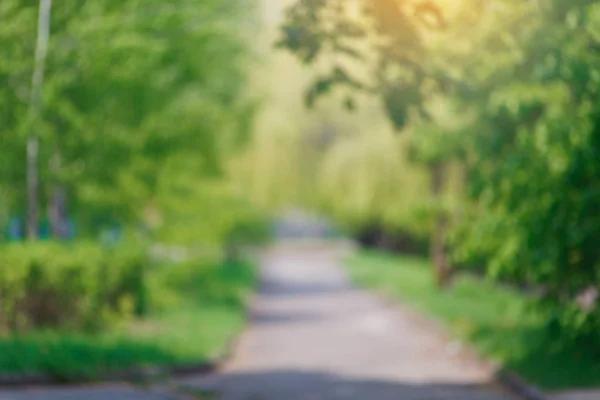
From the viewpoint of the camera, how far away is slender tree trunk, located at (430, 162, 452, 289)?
37062mm

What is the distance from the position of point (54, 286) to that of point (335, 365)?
162 inches

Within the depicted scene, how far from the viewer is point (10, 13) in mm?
19469

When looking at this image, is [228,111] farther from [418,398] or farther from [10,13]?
[418,398]

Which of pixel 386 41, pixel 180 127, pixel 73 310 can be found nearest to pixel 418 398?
pixel 386 41

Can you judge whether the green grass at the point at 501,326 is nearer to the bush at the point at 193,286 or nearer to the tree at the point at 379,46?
the tree at the point at 379,46

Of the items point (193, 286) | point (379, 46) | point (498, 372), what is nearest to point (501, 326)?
point (498, 372)

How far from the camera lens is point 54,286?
18.0 metres

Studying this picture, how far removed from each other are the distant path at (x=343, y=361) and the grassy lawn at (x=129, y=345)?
545 mm

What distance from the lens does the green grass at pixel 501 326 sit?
15727 millimetres

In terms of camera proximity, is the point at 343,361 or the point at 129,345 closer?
the point at 129,345

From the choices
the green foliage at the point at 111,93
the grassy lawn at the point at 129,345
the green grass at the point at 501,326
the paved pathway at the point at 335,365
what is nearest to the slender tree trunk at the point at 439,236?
the green grass at the point at 501,326

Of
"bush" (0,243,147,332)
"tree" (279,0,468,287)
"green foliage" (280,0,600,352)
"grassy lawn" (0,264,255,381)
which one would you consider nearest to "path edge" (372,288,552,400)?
"green foliage" (280,0,600,352)

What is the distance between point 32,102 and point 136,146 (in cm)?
233

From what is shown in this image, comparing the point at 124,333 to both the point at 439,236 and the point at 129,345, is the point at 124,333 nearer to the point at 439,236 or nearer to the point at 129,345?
the point at 129,345
